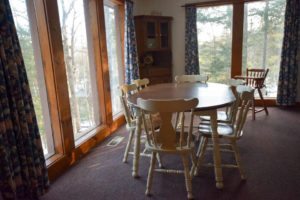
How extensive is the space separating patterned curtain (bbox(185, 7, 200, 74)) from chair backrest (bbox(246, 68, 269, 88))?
1021 millimetres

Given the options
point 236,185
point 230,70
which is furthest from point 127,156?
point 230,70

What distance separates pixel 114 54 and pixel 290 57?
316 cm

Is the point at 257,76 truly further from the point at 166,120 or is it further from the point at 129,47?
the point at 166,120

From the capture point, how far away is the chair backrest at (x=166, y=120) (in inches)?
65.4

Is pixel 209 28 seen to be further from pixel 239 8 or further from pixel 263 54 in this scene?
pixel 263 54

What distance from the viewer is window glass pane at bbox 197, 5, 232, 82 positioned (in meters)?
4.51

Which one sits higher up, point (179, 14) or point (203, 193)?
point (179, 14)

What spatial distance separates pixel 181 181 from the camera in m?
2.10

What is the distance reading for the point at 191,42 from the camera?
4.64 m

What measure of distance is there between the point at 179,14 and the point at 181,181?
12.0 ft

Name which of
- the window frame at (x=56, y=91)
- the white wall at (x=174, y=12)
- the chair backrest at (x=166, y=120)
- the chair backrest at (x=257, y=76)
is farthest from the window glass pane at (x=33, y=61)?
the chair backrest at (x=257, y=76)

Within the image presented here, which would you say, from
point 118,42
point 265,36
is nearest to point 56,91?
point 118,42

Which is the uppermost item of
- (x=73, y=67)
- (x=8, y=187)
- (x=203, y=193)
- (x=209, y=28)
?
(x=209, y=28)

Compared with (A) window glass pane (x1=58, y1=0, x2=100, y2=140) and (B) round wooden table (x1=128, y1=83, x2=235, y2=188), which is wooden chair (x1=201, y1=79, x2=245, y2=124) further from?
(A) window glass pane (x1=58, y1=0, x2=100, y2=140)
